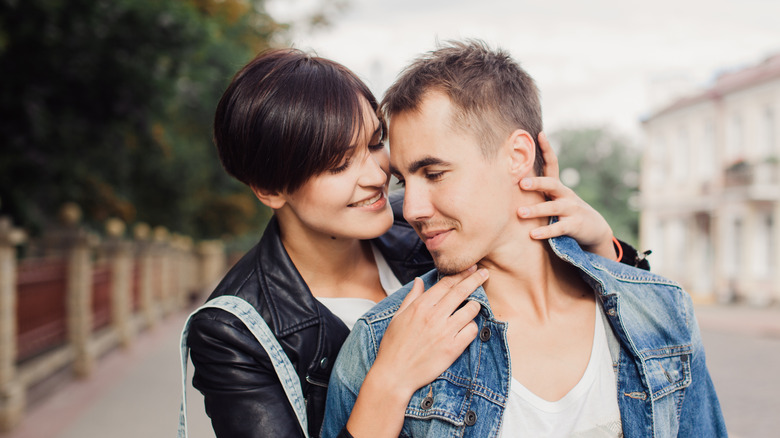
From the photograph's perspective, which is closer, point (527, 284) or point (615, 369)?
point (615, 369)

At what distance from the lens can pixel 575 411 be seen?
79.0 inches

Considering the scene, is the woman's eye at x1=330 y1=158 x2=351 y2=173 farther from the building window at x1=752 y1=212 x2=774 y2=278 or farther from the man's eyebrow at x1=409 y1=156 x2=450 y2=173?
the building window at x1=752 y1=212 x2=774 y2=278

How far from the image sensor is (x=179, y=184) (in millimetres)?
19328

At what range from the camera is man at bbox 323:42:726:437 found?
6.69 ft

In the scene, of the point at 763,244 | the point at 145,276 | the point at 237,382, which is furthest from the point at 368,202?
the point at 763,244

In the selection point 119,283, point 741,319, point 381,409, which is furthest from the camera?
point 741,319

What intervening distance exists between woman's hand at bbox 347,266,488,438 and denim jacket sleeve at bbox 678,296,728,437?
0.69 m

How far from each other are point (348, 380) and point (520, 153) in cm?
92

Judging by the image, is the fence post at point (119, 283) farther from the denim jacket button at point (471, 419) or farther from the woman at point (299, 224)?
the denim jacket button at point (471, 419)

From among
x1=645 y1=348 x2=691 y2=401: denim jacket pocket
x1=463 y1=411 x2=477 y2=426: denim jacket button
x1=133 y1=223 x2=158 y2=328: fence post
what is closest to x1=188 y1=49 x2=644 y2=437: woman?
x1=463 y1=411 x2=477 y2=426: denim jacket button

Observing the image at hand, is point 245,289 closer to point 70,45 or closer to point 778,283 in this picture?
point 70,45

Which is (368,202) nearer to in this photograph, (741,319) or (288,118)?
Answer: (288,118)

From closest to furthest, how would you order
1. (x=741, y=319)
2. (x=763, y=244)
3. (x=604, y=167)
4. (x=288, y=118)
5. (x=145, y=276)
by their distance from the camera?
(x=288, y=118)
(x=145, y=276)
(x=741, y=319)
(x=763, y=244)
(x=604, y=167)

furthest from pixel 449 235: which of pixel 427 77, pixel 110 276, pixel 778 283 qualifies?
pixel 778 283
